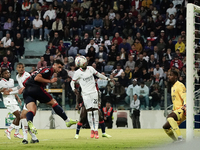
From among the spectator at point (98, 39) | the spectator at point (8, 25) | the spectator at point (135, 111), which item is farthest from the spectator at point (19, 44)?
the spectator at point (135, 111)

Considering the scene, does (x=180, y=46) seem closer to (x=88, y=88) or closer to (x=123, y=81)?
(x=123, y=81)

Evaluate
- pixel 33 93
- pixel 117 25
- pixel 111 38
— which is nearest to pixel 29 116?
pixel 33 93

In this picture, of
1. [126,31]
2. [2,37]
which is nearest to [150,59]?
[126,31]

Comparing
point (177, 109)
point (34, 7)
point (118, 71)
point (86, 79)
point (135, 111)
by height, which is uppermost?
point (34, 7)

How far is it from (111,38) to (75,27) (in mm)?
2138

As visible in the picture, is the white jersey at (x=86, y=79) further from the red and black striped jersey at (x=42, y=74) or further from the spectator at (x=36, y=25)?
the spectator at (x=36, y=25)

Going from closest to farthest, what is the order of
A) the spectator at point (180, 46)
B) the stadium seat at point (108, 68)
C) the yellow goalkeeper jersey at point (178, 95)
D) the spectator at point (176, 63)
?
the yellow goalkeeper jersey at point (178, 95) < the spectator at point (176, 63) < the stadium seat at point (108, 68) < the spectator at point (180, 46)

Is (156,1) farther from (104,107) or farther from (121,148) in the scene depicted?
(121,148)

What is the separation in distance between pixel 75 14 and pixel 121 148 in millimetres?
17606

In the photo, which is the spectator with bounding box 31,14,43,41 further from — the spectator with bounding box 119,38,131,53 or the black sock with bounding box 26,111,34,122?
the black sock with bounding box 26,111,34,122

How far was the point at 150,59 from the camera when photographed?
21.3m

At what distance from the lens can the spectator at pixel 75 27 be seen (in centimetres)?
2434

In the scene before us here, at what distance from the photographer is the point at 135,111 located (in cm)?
1856

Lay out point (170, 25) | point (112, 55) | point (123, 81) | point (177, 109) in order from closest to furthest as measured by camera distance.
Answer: point (177, 109), point (123, 81), point (112, 55), point (170, 25)
